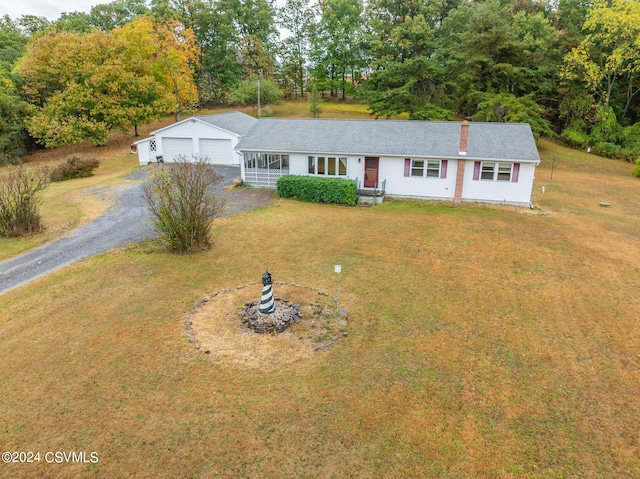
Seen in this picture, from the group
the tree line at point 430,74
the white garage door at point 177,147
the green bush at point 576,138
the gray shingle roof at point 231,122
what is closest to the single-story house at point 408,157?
the gray shingle roof at point 231,122

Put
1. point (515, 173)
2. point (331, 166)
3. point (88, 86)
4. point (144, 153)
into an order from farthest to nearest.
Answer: point (88, 86), point (144, 153), point (331, 166), point (515, 173)

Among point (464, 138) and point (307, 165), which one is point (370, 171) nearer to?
point (307, 165)

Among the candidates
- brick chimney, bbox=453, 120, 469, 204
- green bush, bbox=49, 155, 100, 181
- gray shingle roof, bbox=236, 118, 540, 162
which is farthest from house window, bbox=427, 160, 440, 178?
green bush, bbox=49, 155, 100, 181

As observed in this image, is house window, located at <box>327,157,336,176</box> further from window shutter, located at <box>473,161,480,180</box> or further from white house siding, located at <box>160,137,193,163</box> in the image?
white house siding, located at <box>160,137,193,163</box>

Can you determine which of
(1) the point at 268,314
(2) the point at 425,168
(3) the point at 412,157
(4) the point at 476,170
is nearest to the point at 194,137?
(3) the point at 412,157

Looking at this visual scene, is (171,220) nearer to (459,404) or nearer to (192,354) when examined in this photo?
(192,354)

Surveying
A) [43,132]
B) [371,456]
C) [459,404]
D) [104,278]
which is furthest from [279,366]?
[43,132]

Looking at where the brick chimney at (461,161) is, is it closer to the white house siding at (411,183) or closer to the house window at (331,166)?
the white house siding at (411,183)
